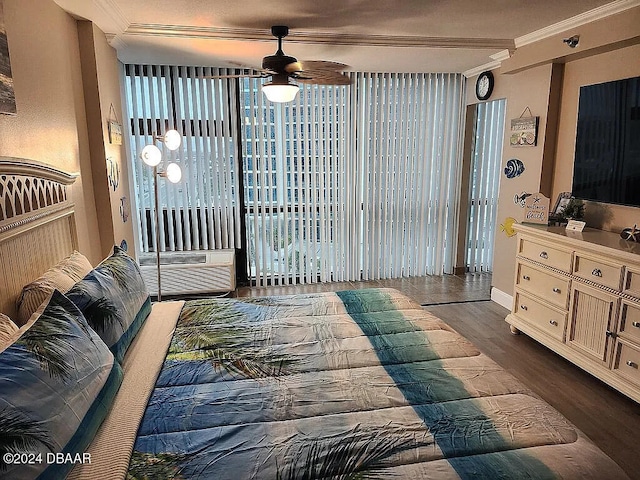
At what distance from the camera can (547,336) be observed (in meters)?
3.31

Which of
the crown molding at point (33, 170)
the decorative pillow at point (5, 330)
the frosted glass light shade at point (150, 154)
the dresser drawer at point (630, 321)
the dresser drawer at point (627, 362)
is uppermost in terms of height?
the frosted glass light shade at point (150, 154)

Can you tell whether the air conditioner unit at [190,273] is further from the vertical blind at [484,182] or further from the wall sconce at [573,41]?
the wall sconce at [573,41]

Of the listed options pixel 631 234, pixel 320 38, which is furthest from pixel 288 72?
pixel 631 234

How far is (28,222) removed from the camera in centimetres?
197

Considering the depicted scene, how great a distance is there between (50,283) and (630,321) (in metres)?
3.16

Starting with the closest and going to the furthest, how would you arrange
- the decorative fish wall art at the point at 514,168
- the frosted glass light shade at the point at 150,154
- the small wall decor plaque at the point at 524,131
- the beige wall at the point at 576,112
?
the beige wall at the point at 576,112 < the frosted glass light shade at the point at 150,154 < the small wall decor plaque at the point at 524,131 < the decorative fish wall art at the point at 514,168

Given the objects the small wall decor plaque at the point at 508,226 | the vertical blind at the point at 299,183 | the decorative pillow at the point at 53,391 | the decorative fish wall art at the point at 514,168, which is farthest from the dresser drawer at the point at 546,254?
the decorative pillow at the point at 53,391

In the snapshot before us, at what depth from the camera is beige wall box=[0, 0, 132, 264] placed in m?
2.05

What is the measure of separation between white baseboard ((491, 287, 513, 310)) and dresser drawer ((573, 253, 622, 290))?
4.47ft

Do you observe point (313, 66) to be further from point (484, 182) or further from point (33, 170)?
point (484, 182)

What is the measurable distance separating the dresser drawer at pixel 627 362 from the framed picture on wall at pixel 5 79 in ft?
11.5

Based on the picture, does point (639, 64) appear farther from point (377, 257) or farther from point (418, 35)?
point (377, 257)

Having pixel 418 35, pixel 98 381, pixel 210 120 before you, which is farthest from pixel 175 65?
pixel 98 381

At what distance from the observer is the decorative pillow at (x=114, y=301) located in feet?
5.87
